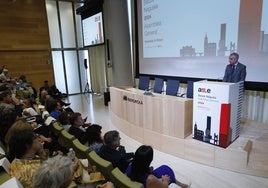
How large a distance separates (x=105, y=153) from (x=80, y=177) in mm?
402

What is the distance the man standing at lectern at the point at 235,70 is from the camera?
3201 mm

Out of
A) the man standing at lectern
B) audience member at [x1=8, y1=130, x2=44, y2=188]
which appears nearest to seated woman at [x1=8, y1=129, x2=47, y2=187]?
audience member at [x1=8, y1=130, x2=44, y2=188]

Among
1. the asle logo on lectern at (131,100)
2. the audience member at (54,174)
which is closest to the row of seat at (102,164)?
the audience member at (54,174)

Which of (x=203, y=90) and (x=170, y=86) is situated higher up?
(x=203, y=90)

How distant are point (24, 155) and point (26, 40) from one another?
25.8 feet

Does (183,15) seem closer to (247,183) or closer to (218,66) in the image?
(218,66)

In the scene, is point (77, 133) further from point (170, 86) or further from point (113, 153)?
point (170, 86)

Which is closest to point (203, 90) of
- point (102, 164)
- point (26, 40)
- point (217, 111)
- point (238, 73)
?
point (217, 111)

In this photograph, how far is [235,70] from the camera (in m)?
3.28

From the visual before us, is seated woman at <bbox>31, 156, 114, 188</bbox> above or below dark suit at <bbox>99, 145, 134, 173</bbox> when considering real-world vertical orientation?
above

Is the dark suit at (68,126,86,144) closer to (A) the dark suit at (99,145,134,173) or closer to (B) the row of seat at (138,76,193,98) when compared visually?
(A) the dark suit at (99,145,134,173)

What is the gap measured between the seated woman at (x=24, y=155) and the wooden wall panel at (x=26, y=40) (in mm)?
7507

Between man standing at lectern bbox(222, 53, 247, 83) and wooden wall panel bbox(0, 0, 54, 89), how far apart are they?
750cm

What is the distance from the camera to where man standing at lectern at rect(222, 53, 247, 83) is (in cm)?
320
